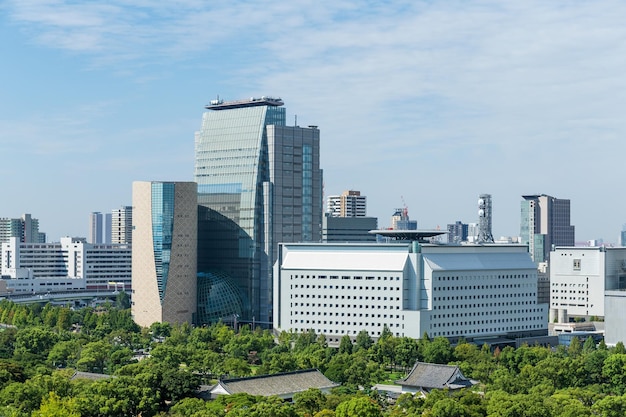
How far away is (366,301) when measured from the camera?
12469 cm

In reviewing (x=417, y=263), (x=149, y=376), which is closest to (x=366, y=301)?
(x=417, y=263)

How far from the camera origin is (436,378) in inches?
3529

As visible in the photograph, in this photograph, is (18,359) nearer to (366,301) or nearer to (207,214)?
(366,301)

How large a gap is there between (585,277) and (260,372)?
3382 inches

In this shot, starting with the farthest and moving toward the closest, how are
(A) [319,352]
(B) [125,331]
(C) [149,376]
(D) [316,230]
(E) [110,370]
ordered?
(D) [316,230] < (B) [125,331] < (A) [319,352] < (E) [110,370] < (C) [149,376]

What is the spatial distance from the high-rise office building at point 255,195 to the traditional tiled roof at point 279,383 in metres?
54.4

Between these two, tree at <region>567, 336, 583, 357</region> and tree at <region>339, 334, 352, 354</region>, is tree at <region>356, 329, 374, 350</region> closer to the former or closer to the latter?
tree at <region>339, 334, 352, 354</region>

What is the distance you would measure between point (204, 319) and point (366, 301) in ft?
82.6

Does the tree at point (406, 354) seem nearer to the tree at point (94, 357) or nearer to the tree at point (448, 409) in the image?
the tree at point (94, 357)

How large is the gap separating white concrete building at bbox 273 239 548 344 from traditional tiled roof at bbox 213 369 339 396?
1385 inches

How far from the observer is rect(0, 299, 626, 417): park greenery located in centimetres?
7262

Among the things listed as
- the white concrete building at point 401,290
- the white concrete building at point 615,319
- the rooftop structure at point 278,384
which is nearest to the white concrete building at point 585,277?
the white concrete building at point 615,319

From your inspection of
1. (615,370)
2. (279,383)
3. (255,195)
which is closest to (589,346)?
(615,370)

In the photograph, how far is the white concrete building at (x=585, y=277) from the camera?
164 metres
